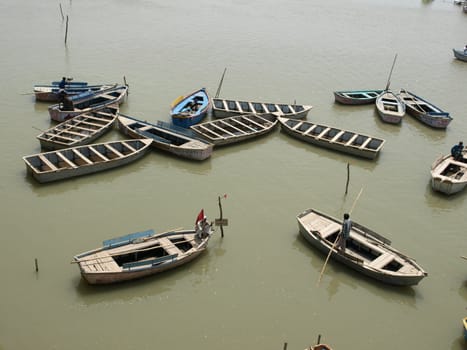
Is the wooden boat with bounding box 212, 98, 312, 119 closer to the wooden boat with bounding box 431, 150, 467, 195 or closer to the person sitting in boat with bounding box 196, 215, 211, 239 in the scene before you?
the wooden boat with bounding box 431, 150, 467, 195

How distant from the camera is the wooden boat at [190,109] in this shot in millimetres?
26812

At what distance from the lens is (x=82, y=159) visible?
23.0m

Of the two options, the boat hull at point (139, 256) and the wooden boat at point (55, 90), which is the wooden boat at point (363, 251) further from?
the wooden boat at point (55, 90)

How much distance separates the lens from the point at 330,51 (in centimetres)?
4712

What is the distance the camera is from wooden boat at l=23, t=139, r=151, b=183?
21.5 meters

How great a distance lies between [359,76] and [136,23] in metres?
27.3

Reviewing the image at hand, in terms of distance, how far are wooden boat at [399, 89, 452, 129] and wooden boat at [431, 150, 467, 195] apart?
16.0 feet

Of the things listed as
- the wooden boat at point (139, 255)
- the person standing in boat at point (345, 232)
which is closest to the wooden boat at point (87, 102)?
the wooden boat at point (139, 255)

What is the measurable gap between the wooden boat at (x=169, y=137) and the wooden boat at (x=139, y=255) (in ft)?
22.7

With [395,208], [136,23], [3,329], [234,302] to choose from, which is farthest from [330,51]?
[3,329]

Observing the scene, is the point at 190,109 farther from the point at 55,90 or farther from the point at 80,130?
the point at 55,90

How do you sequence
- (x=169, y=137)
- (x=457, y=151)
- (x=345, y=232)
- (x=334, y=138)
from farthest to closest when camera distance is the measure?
(x=334, y=138), (x=169, y=137), (x=457, y=151), (x=345, y=232)

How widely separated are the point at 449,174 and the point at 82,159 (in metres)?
19.6

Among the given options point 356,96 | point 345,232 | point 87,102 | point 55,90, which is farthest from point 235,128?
point 55,90
